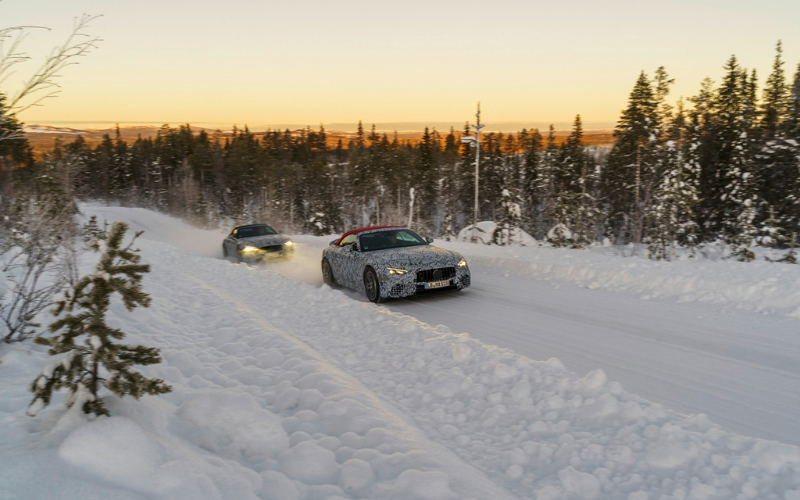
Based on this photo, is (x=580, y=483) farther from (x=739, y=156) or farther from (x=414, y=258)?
(x=739, y=156)

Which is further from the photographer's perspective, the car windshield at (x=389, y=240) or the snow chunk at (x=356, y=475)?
the car windshield at (x=389, y=240)

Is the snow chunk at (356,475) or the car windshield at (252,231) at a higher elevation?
the snow chunk at (356,475)

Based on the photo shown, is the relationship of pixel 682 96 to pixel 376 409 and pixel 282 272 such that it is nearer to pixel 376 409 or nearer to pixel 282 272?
pixel 282 272

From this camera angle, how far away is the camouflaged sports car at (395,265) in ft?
30.3

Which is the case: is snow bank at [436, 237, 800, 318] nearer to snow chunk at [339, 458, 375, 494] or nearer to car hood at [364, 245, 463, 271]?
car hood at [364, 245, 463, 271]

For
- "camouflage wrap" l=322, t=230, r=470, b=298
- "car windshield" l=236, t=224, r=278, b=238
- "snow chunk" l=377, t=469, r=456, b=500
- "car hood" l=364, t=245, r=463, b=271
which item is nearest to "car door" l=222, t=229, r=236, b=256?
"car windshield" l=236, t=224, r=278, b=238

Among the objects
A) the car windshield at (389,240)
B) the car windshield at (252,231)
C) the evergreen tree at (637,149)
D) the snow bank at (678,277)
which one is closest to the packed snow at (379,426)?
the snow bank at (678,277)

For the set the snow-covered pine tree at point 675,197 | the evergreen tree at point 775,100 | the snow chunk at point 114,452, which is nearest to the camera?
the snow chunk at point 114,452

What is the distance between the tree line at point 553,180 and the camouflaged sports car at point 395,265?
5626mm

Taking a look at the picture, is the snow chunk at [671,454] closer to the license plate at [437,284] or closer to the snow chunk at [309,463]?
the snow chunk at [309,463]

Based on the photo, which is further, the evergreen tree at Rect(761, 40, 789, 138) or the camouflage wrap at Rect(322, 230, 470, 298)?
the evergreen tree at Rect(761, 40, 789, 138)

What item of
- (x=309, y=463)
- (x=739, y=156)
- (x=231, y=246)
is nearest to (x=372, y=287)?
(x=309, y=463)

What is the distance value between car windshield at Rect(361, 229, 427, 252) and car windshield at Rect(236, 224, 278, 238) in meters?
8.00

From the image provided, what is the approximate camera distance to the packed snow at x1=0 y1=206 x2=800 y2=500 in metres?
2.60
